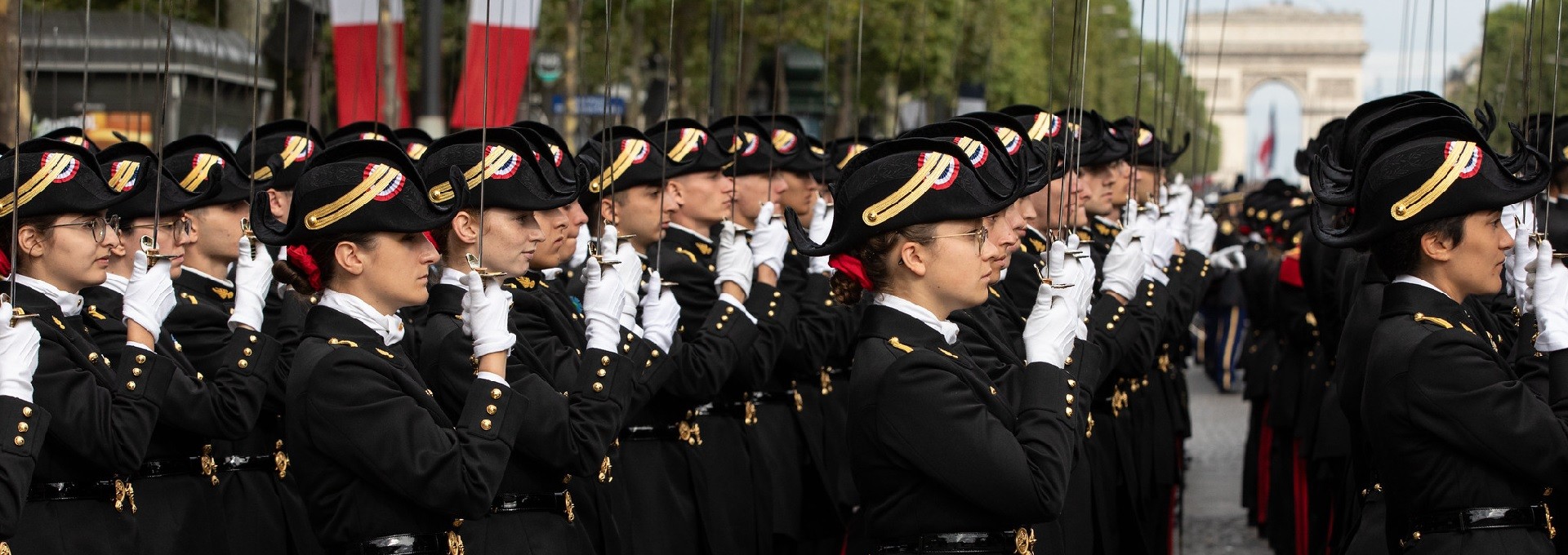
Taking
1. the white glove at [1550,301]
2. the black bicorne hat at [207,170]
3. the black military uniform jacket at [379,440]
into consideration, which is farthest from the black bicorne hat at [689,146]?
the white glove at [1550,301]

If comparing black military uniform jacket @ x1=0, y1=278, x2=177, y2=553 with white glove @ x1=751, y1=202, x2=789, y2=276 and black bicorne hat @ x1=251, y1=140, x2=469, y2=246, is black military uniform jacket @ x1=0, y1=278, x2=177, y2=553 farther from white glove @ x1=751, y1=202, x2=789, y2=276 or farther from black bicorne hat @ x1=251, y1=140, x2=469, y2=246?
white glove @ x1=751, y1=202, x2=789, y2=276

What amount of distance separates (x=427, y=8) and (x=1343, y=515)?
327 inches

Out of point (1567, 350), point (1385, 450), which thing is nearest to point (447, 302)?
point (1385, 450)

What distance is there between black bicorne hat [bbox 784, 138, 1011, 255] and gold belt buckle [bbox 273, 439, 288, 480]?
2.45 metres

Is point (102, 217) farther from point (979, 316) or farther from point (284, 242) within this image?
point (979, 316)

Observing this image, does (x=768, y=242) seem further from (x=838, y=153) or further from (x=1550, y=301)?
(x=1550, y=301)

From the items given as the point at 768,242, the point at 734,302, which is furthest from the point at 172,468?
the point at 768,242

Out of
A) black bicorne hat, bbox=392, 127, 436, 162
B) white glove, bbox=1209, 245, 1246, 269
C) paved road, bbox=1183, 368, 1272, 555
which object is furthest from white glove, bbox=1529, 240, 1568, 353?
white glove, bbox=1209, 245, 1246, 269

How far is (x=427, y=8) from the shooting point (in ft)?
43.4

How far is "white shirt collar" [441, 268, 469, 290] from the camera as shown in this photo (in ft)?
18.0

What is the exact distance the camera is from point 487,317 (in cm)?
474

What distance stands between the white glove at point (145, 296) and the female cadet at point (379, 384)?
2.39ft

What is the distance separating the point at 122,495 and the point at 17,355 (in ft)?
3.50

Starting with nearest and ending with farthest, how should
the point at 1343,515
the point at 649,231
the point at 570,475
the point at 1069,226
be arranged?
the point at 570,475, the point at 1069,226, the point at 1343,515, the point at 649,231
